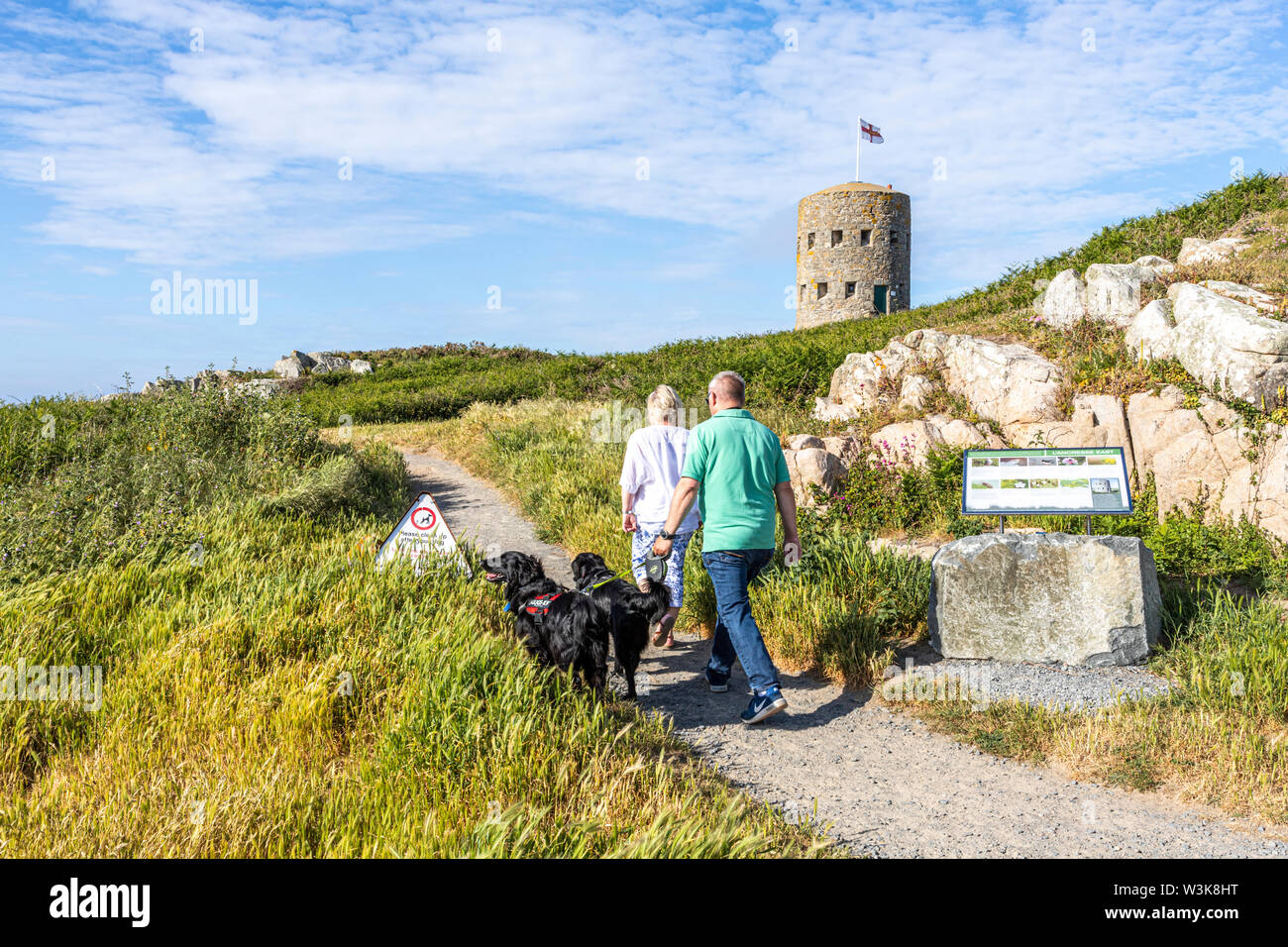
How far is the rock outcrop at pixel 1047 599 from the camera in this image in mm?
5531

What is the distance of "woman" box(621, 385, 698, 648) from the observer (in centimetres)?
565

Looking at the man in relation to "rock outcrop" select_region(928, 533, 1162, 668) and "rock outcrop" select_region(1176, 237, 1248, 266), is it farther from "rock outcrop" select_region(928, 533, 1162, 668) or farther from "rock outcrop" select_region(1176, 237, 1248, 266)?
"rock outcrop" select_region(1176, 237, 1248, 266)

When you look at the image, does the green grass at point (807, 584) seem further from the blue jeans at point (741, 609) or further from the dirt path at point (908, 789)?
the blue jeans at point (741, 609)

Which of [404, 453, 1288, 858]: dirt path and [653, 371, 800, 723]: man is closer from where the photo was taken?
[404, 453, 1288, 858]: dirt path

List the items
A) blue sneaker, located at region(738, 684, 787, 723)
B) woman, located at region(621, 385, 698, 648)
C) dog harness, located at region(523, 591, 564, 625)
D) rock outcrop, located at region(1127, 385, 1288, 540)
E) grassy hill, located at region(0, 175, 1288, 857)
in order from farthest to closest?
rock outcrop, located at region(1127, 385, 1288, 540)
woman, located at region(621, 385, 698, 648)
dog harness, located at region(523, 591, 564, 625)
blue sneaker, located at region(738, 684, 787, 723)
grassy hill, located at region(0, 175, 1288, 857)

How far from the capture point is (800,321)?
102ft

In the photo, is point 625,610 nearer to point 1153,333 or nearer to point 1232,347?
point 1232,347

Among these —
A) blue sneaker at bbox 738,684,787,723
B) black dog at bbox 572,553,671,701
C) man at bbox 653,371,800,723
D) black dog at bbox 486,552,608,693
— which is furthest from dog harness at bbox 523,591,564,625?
blue sneaker at bbox 738,684,787,723

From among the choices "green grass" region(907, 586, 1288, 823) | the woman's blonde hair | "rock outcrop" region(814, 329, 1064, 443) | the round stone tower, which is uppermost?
the round stone tower

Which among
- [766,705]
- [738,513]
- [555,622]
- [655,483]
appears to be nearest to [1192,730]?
[766,705]

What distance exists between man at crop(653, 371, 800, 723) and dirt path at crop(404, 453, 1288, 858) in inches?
13.8

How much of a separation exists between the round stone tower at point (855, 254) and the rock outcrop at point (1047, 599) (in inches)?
985

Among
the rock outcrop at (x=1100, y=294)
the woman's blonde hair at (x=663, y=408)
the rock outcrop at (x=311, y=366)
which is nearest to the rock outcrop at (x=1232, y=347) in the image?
the rock outcrop at (x=1100, y=294)

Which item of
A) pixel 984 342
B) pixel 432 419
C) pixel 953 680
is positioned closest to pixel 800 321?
pixel 432 419
